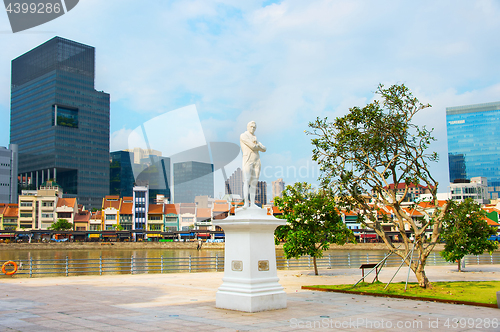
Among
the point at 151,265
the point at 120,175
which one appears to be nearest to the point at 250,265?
the point at 151,265

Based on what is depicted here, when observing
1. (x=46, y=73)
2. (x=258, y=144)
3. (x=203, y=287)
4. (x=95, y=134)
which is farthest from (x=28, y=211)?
(x=258, y=144)

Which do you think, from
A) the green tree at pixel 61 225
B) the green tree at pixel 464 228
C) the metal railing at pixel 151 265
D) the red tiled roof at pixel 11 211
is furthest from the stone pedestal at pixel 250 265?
the red tiled roof at pixel 11 211

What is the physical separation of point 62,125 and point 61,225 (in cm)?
6729

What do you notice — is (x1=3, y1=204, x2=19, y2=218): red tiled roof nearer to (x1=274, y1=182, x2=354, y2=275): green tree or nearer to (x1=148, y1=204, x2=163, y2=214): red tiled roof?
(x1=148, y1=204, x2=163, y2=214): red tiled roof

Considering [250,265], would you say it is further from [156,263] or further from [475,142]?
[475,142]

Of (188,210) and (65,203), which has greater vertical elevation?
(65,203)

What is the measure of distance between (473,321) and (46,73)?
161 meters

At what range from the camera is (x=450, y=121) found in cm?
16188

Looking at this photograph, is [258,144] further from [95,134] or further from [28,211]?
[95,134]

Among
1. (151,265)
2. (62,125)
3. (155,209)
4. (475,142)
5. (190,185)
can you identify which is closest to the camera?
(151,265)

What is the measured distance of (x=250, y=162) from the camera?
11.6m

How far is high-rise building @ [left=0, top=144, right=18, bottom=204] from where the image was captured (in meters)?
128

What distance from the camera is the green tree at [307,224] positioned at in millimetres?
22578

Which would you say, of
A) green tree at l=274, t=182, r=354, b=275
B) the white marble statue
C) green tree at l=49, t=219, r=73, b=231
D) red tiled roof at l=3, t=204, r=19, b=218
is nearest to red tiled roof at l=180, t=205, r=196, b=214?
green tree at l=49, t=219, r=73, b=231
